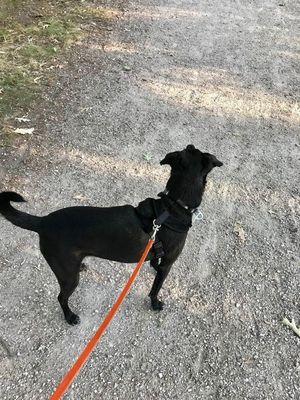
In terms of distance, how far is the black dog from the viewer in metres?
3.19

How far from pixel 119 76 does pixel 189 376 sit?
199 inches

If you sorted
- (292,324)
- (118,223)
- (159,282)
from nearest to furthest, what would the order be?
(118,223), (159,282), (292,324)

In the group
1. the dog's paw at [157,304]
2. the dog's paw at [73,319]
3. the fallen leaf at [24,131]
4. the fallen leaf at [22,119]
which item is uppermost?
the fallen leaf at [22,119]

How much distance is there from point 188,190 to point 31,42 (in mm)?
5572

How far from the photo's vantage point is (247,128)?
6273mm

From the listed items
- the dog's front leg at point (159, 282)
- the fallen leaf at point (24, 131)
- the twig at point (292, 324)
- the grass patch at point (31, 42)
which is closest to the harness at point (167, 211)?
the dog's front leg at point (159, 282)

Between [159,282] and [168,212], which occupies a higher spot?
[168,212]

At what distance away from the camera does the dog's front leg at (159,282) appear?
12.2 feet

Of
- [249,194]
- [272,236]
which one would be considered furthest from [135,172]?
[272,236]

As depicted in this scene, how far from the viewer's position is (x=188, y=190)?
328 cm

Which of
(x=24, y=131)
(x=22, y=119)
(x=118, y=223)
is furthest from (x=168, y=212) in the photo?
(x=22, y=119)

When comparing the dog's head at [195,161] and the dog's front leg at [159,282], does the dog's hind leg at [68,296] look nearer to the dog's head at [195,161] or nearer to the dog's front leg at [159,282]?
the dog's front leg at [159,282]

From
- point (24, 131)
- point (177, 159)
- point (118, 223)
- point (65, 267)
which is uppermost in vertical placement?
point (177, 159)

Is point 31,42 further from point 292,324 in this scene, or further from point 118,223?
point 292,324
